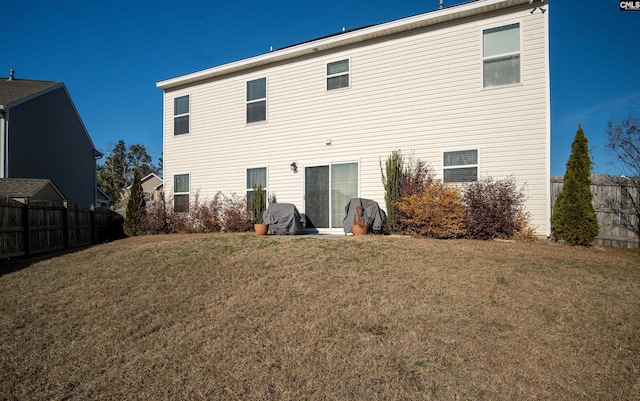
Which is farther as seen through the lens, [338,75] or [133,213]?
[133,213]

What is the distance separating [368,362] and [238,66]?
11.1 metres

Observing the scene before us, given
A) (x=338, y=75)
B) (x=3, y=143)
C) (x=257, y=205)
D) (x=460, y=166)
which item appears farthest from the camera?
(x=3, y=143)

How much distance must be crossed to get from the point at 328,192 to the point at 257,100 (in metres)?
4.08

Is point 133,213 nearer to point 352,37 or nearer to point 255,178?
point 255,178

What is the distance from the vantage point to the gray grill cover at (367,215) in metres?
9.22

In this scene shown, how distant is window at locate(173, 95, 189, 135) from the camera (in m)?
13.4

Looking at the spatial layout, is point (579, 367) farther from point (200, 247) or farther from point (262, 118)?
point (262, 118)

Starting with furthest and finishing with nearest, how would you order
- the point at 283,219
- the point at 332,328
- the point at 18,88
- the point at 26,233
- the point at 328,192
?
the point at 18,88 → the point at 328,192 → the point at 283,219 → the point at 26,233 → the point at 332,328

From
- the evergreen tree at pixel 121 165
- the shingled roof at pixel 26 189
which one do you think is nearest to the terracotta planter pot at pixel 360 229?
the shingled roof at pixel 26 189

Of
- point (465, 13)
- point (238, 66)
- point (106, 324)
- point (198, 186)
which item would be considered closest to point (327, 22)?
point (238, 66)

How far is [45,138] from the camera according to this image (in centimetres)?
1659

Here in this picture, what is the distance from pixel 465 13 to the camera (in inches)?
356

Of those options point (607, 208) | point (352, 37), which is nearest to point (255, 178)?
point (352, 37)

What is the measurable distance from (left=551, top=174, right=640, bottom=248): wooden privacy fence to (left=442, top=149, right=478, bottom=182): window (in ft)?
8.42
